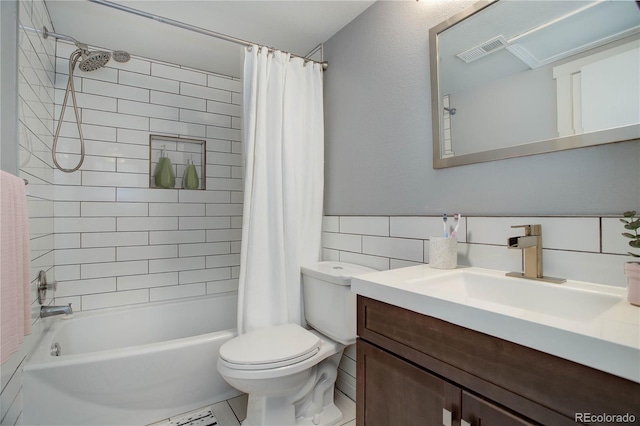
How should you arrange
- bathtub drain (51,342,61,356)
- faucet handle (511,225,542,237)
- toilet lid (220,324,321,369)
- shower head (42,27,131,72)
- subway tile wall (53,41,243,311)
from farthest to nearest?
subway tile wall (53,41,243,311) < shower head (42,27,131,72) < bathtub drain (51,342,61,356) < toilet lid (220,324,321,369) < faucet handle (511,225,542,237)

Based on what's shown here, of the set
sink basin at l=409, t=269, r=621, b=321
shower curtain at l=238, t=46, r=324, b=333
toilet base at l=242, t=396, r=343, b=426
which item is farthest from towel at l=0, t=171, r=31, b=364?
sink basin at l=409, t=269, r=621, b=321

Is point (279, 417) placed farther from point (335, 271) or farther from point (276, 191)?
point (276, 191)

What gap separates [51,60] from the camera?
1.86 meters

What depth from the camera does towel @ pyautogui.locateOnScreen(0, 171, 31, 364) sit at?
2.59 feet

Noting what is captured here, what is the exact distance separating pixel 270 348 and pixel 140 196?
154cm

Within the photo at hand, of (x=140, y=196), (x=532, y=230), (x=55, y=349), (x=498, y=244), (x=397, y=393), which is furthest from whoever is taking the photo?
(x=140, y=196)

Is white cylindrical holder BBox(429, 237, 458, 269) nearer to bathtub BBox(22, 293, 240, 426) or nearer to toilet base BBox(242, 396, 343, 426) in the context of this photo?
toilet base BBox(242, 396, 343, 426)

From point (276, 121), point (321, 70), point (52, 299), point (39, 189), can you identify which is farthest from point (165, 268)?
point (321, 70)

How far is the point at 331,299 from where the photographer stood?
1551 millimetres

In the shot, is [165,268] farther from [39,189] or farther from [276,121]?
[276,121]

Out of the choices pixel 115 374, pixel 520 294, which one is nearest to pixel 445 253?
pixel 520 294

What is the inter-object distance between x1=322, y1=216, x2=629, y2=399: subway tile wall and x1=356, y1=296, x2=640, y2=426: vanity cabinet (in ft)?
1.61

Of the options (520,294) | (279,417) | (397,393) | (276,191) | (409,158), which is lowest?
(279,417)

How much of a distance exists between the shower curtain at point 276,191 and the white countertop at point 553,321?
0.82 meters
